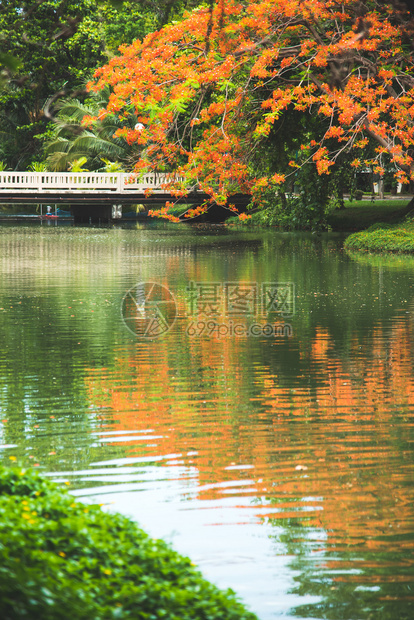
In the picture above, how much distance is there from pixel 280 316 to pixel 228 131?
11.0 meters

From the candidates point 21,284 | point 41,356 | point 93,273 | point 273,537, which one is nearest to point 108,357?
point 41,356

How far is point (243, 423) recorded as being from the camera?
19.9 feet

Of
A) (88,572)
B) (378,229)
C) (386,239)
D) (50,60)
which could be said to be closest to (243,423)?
(88,572)

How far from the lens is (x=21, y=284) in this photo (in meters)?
14.8

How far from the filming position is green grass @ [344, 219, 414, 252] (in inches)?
855

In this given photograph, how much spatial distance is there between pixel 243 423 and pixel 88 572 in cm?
347

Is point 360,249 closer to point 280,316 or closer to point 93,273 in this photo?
point 93,273
